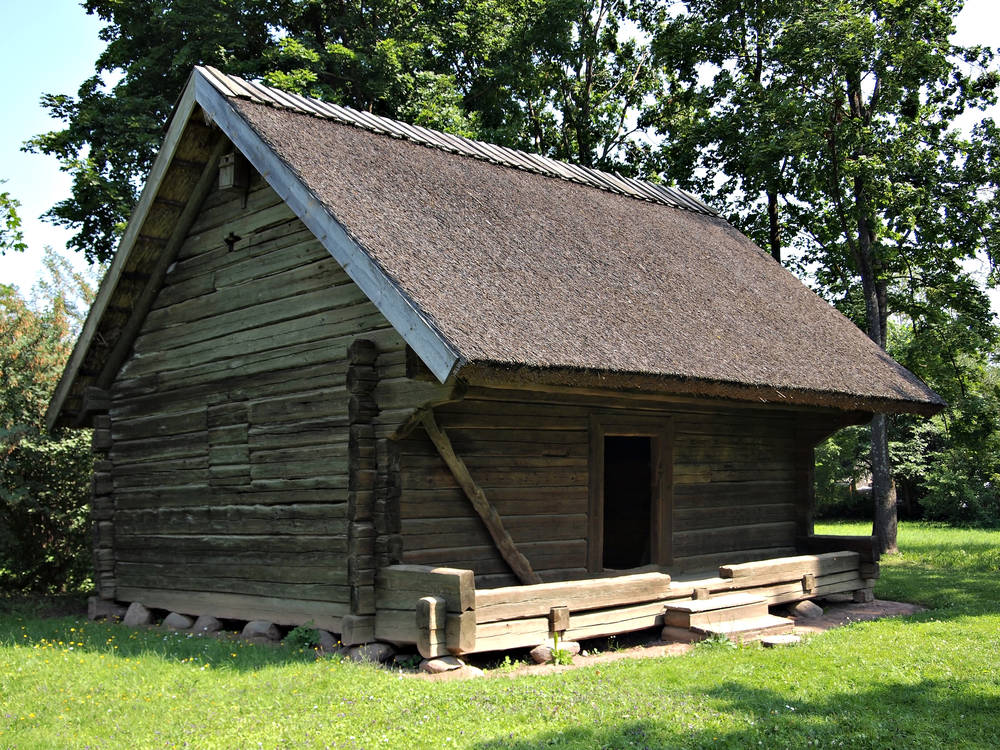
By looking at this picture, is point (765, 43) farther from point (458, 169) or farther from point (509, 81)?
point (458, 169)

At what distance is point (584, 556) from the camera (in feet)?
34.1

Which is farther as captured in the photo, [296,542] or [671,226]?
[671,226]

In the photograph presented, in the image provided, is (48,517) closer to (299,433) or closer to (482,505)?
(299,433)

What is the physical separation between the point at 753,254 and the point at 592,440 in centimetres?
600

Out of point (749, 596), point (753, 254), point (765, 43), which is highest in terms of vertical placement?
point (765, 43)

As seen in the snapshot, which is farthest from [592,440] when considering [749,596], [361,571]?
[361,571]

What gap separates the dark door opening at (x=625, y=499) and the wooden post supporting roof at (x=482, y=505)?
5.38 metres

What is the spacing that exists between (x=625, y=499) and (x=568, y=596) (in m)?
6.33

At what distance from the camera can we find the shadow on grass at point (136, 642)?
838 centimetres

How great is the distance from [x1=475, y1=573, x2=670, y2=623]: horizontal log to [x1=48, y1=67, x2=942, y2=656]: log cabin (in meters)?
0.02

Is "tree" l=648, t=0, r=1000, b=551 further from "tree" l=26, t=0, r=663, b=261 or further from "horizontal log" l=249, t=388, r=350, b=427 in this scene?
"horizontal log" l=249, t=388, r=350, b=427

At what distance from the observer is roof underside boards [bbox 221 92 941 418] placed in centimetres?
848

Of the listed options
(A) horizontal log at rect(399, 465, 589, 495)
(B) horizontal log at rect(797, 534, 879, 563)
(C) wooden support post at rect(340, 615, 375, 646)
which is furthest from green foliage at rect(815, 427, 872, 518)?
(C) wooden support post at rect(340, 615, 375, 646)

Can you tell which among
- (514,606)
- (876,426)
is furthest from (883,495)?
(514,606)
